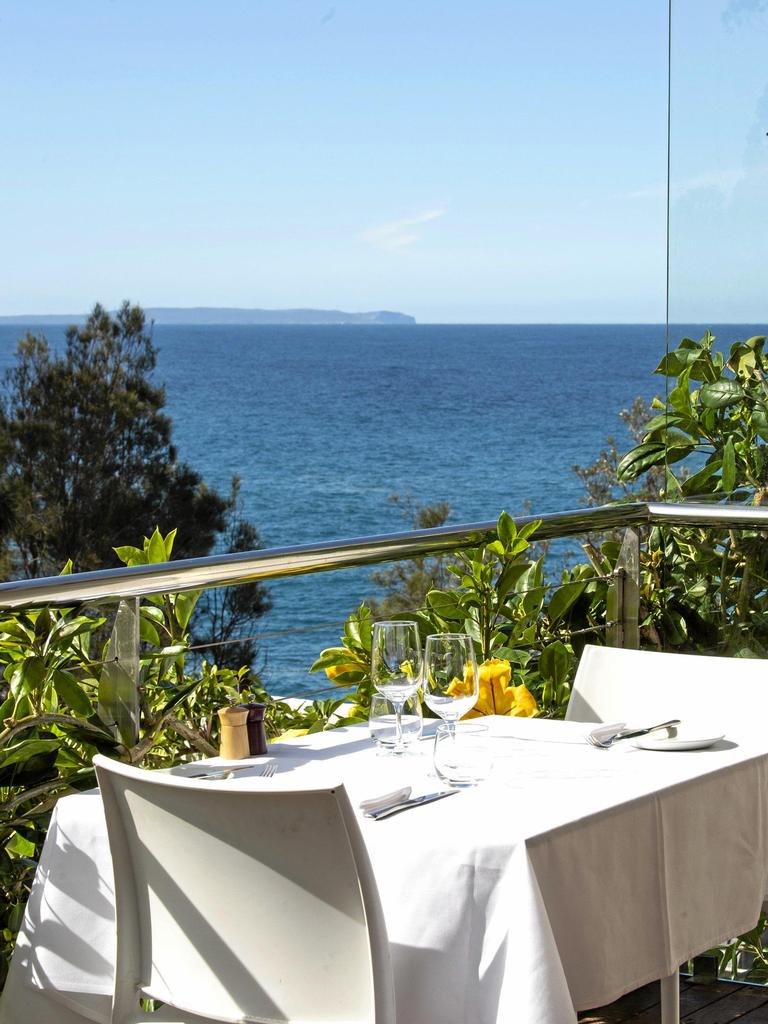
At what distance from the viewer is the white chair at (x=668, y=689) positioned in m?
2.51

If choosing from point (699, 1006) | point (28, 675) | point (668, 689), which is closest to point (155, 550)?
point (28, 675)

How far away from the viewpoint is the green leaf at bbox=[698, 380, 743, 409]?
12.2 ft

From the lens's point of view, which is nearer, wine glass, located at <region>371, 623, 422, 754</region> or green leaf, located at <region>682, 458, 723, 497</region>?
wine glass, located at <region>371, 623, 422, 754</region>

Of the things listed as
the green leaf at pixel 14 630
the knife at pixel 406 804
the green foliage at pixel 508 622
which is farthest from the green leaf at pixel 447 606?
the knife at pixel 406 804

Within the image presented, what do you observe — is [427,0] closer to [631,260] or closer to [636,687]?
[631,260]

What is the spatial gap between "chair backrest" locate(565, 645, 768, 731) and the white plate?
14.4 inches

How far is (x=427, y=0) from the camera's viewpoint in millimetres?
35812

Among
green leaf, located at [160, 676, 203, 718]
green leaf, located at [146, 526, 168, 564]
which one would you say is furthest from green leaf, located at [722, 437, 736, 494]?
green leaf, located at [160, 676, 203, 718]

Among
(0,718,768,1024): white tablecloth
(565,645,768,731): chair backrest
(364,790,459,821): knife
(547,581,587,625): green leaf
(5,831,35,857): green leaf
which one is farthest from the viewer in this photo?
(547,581,587,625): green leaf

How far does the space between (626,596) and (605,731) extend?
4.74 ft

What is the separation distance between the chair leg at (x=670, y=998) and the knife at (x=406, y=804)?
1.67 feet

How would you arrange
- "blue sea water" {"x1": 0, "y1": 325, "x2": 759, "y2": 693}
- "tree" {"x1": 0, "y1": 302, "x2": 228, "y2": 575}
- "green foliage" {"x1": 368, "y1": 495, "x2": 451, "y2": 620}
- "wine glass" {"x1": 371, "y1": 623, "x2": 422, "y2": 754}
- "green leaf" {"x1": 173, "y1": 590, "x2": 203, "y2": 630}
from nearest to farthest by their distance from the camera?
"wine glass" {"x1": 371, "y1": 623, "x2": 422, "y2": 754} < "green leaf" {"x1": 173, "y1": 590, "x2": 203, "y2": 630} < "green foliage" {"x1": 368, "y1": 495, "x2": 451, "y2": 620} < "tree" {"x1": 0, "y1": 302, "x2": 228, "y2": 575} < "blue sea water" {"x1": 0, "y1": 325, "x2": 759, "y2": 693}

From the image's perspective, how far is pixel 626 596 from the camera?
3.58m

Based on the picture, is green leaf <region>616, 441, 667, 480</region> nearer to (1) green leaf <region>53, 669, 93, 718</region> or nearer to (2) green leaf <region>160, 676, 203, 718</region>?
(2) green leaf <region>160, 676, 203, 718</region>
